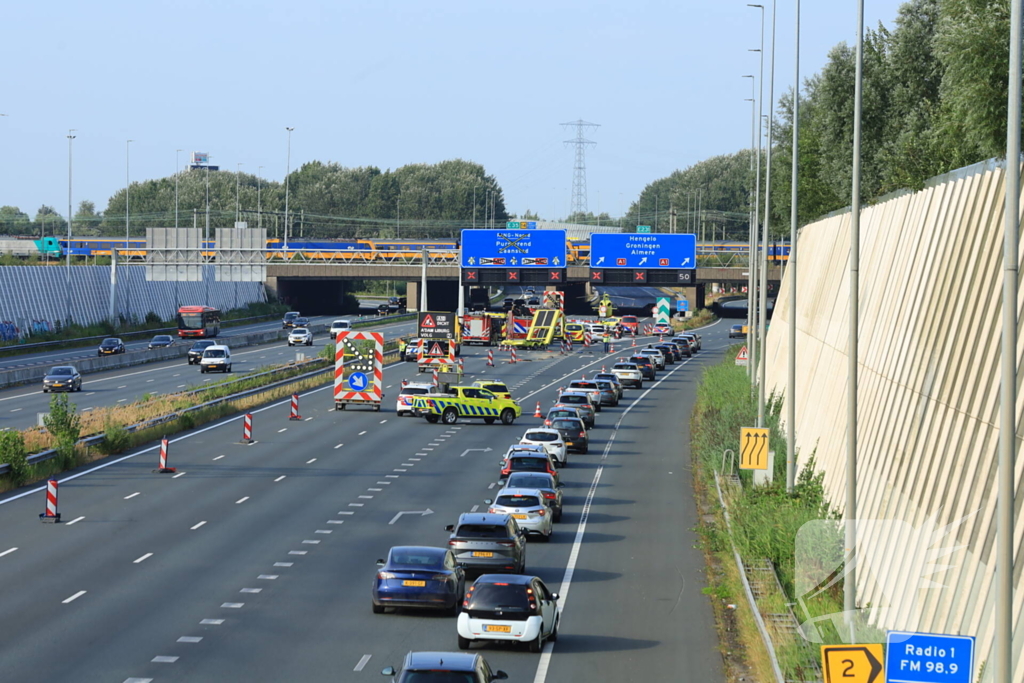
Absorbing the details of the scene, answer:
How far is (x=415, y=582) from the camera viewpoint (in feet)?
71.2

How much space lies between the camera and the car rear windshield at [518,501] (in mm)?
29594

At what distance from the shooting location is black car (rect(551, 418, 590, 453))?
46.2m

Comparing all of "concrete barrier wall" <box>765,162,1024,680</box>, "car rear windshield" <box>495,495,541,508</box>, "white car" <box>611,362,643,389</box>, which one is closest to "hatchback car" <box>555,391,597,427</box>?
"white car" <box>611,362,643,389</box>

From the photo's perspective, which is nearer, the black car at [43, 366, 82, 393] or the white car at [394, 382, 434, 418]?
the white car at [394, 382, 434, 418]

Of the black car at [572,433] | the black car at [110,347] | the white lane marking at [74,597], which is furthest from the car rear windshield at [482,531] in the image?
the black car at [110,347]

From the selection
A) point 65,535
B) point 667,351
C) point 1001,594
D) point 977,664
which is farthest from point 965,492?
point 667,351

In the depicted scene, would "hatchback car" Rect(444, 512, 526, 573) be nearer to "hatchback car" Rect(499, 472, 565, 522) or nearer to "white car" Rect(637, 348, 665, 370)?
"hatchback car" Rect(499, 472, 565, 522)

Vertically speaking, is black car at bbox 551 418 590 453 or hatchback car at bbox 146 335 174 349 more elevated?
hatchback car at bbox 146 335 174 349

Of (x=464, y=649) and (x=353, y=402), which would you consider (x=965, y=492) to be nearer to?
(x=464, y=649)

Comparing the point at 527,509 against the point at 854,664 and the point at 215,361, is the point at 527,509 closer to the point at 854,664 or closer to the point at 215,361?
the point at 854,664

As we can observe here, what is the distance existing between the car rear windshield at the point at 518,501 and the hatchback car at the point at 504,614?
9.61 meters

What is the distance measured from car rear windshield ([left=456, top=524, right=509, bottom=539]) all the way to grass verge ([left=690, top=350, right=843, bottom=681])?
4013mm

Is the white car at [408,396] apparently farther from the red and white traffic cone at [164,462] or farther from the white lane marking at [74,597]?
the white lane marking at [74,597]

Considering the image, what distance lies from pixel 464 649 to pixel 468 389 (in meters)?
36.2
